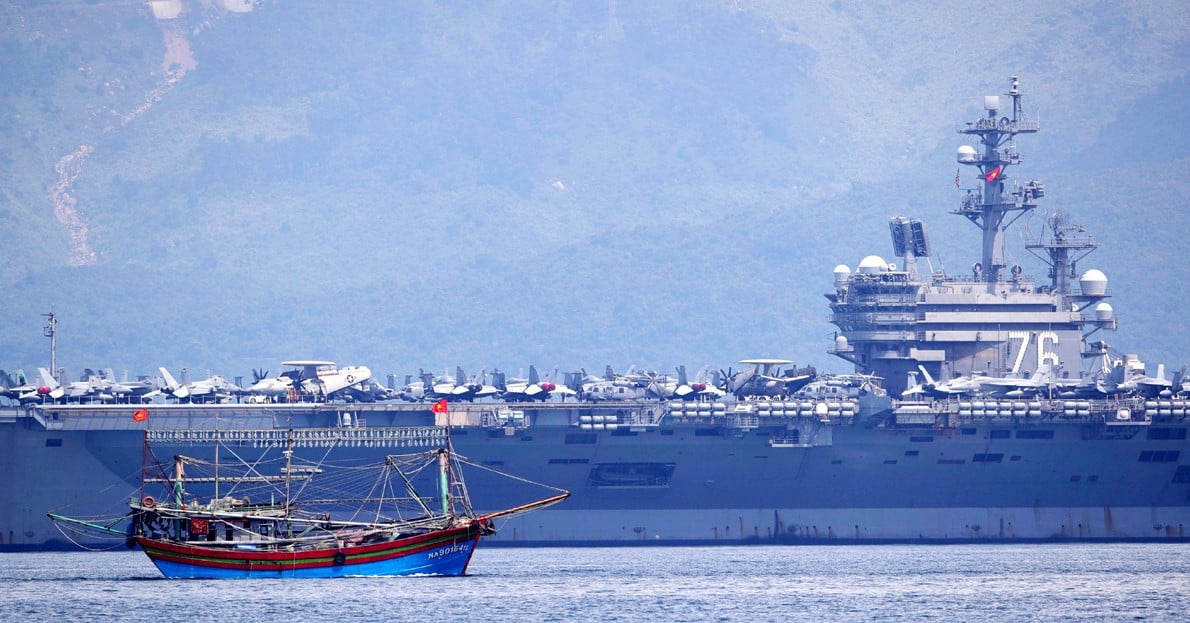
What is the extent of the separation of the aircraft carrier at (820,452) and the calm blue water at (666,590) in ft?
10.5

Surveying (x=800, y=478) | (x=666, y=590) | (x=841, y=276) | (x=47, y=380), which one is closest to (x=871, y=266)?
(x=841, y=276)

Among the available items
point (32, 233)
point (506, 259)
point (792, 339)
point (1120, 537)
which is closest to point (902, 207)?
point (792, 339)

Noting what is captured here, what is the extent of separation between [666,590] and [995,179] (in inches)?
857

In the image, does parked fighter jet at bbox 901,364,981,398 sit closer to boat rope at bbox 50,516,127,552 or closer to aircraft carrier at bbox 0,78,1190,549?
aircraft carrier at bbox 0,78,1190,549

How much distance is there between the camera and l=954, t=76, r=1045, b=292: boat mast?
55.2 m

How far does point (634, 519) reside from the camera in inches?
2015

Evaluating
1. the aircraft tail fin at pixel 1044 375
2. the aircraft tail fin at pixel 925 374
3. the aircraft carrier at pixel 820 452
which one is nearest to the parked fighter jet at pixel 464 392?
the aircraft carrier at pixel 820 452

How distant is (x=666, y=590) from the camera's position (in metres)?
37.7

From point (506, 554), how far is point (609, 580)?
9.18 meters

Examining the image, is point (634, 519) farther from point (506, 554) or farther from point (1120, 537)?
point (1120, 537)

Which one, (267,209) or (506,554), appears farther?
(267,209)

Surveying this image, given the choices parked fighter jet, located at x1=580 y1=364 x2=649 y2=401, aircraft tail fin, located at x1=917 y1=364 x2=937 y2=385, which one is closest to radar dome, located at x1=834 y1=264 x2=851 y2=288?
aircraft tail fin, located at x1=917 y1=364 x2=937 y2=385

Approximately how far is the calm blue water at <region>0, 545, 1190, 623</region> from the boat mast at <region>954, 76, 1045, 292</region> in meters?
10.2

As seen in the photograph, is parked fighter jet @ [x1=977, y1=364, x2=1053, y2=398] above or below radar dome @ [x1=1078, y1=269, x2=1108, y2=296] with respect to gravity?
below
